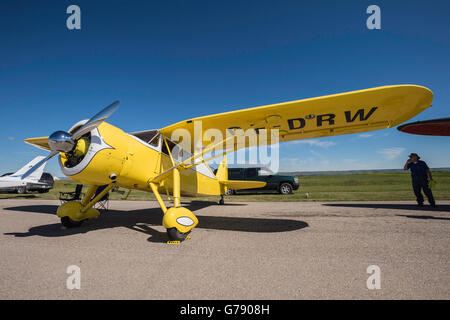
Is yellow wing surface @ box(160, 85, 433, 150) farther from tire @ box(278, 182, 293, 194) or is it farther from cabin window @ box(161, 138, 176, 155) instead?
tire @ box(278, 182, 293, 194)

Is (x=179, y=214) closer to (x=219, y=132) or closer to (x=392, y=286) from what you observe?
(x=219, y=132)

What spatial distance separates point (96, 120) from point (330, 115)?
4.53m

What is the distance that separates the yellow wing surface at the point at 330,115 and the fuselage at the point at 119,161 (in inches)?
29.1

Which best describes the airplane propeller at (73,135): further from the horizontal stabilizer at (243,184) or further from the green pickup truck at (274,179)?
the green pickup truck at (274,179)

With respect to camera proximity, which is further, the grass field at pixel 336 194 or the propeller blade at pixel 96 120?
the grass field at pixel 336 194

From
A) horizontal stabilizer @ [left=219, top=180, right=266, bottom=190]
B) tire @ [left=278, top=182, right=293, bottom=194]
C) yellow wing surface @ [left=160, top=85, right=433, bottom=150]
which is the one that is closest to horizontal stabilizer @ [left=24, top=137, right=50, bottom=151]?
yellow wing surface @ [left=160, top=85, right=433, bottom=150]

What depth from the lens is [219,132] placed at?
213 inches

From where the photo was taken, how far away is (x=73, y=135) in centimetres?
366

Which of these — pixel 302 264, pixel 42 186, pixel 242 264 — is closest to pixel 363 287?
pixel 302 264

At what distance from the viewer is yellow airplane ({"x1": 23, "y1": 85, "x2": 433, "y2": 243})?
3.67 m

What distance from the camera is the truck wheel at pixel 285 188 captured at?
16594 millimetres

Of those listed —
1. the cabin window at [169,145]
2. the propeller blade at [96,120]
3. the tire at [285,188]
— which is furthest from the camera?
the tire at [285,188]

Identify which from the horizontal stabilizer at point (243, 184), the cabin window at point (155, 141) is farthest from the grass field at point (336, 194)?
the cabin window at point (155, 141)
